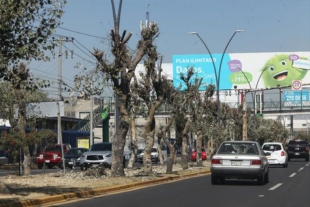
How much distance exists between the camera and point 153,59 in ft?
91.9

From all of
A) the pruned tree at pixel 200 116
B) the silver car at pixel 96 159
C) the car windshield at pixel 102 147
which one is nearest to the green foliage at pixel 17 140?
the silver car at pixel 96 159

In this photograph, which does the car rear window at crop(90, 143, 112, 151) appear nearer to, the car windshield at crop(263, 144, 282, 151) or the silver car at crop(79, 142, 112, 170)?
the silver car at crop(79, 142, 112, 170)

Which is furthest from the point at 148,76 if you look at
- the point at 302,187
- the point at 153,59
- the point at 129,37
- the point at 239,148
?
the point at 302,187

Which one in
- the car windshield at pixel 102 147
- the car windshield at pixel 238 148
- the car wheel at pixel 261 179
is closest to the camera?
the car wheel at pixel 261 179

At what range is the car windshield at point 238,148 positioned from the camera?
80.2 feet

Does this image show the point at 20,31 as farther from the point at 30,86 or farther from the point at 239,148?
the point at 239,148

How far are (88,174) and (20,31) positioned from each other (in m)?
10.3

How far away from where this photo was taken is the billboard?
7256 centimetres

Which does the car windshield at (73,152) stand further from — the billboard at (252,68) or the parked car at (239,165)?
the billboard at (252,68)

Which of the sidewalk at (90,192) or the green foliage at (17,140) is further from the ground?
the green foliage at (17,140)

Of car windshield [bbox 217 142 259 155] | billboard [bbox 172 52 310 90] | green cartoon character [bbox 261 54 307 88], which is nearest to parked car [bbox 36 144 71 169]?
car windshield [bbox 217 142 259 155]

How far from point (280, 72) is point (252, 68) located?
10.3 feet

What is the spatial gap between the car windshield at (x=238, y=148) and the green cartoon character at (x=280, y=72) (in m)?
49.1

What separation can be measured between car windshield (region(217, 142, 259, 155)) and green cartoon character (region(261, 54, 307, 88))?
4910cm
